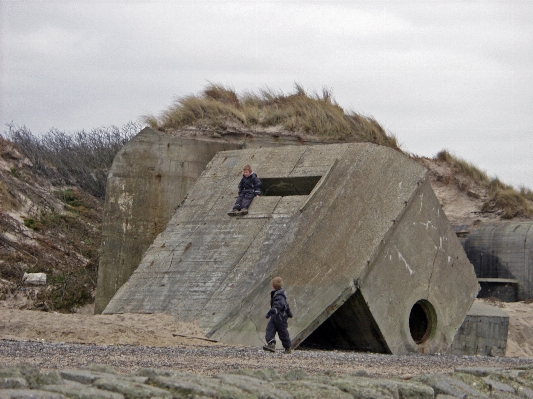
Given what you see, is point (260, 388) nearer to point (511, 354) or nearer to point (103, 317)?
point (103, 317)

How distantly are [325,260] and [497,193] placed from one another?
13.6 meters

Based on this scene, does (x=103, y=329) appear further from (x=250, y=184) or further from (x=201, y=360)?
(x=250, y=184)

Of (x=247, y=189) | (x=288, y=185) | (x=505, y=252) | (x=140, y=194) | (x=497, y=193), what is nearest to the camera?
(x=247, y=189)

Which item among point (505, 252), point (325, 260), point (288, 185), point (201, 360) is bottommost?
point (201, 360)

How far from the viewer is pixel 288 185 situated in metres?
12.0

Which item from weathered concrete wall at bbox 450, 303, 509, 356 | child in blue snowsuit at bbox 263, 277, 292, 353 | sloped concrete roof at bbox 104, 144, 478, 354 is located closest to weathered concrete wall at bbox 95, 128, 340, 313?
sloped concrete roof at bbox 104, 144, 478, 354

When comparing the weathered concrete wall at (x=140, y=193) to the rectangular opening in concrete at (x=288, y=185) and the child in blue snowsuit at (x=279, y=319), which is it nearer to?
the rectangular opening in concrete at (x=288, y=185)

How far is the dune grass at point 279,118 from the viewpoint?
47.8ft

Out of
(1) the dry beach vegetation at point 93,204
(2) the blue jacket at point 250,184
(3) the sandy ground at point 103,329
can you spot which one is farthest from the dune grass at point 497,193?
(3) the sandy ground at point 103,329

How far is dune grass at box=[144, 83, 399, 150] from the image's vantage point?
1456 cm

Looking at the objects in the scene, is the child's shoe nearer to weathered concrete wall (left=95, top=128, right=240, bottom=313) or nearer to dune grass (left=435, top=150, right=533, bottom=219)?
weathered concrete wall (left=95, top=128, right=240, bottom=313)

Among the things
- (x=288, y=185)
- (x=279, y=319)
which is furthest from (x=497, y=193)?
(x=279, y=319)

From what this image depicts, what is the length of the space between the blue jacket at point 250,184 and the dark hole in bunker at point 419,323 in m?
2.38

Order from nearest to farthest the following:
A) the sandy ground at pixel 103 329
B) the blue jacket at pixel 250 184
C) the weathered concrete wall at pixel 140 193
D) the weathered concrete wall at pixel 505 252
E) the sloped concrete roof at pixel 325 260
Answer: the sandy ground at pixel 103 329 → the sloped concrete roof at pixel 325 260 → the blue jacket at pixel 250 184 → the weathered concrete wall at pixel 140 193 → the weathered concrete wall at pixel 505 252
